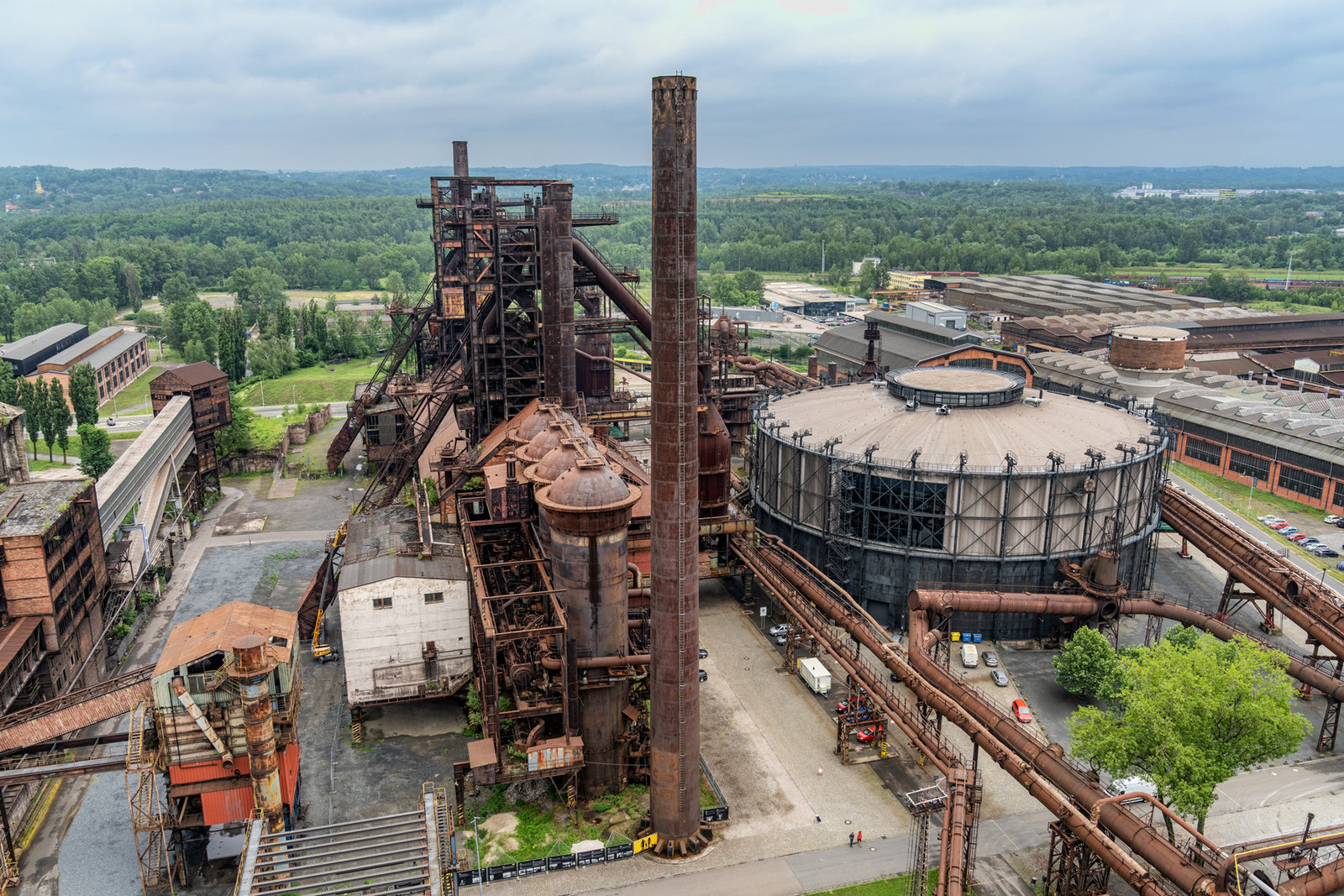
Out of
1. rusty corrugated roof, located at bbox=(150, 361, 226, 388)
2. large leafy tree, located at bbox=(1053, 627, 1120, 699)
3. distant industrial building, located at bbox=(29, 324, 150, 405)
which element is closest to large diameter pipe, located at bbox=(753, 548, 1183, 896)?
large leafy tree, located at bbox=(1053, 627, 1120, 699)

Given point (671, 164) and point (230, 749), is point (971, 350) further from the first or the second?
point (230, 749)

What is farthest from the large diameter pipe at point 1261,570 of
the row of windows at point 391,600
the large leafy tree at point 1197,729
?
the row of windows at point 391,600

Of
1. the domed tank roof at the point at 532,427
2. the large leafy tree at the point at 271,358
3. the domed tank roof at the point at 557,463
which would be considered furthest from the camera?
the large leafy tree at the point at 271,358

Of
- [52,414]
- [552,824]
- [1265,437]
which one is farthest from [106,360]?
[1265,437]

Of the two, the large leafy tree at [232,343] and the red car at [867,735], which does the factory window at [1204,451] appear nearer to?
the red car at [867,735]

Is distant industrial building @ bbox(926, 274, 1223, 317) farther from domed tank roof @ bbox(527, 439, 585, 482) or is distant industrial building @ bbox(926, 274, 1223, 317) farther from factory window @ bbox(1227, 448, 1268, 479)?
domed tank roof @ bbox(527, 439, 585, 482)

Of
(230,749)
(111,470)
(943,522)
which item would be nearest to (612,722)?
(230,749)
